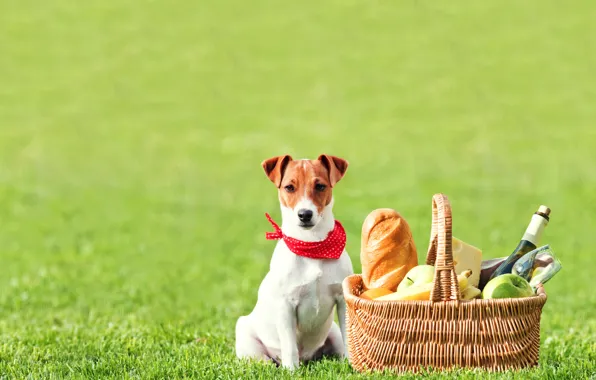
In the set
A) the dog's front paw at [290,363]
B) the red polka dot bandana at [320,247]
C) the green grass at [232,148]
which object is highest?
the red polka dot bandana at [320,247]

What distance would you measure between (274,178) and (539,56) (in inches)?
993

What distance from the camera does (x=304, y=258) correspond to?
6395 mm

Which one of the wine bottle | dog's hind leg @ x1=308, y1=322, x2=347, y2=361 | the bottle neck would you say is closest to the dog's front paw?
dog's hind leg @ x1=308, y1=322, x2=347, y2=361

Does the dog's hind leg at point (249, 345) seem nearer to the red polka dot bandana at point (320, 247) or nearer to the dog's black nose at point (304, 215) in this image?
the red polka dot bandana at point (320, 247)

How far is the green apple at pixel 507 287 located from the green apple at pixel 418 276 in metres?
0.35

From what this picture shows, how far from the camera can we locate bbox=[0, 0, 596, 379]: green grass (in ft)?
31.0

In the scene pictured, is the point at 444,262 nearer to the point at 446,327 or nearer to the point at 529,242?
the point at 446,327

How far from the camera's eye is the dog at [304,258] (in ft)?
20.6

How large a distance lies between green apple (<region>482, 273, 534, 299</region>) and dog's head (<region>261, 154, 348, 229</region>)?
120 cm

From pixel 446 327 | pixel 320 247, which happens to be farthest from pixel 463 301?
pixel 320 247

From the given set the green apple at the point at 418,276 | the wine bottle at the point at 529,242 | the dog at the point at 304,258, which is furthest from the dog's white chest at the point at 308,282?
the wine bottle at the point at 529,242

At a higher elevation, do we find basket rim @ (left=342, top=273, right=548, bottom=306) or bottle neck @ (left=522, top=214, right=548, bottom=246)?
bottle neck @ (left=522, top=214, right=548, bottom=246)

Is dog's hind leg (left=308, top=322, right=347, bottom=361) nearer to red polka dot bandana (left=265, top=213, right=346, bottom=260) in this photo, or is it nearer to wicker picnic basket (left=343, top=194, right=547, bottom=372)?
red polka dot bandana (left=265, top=213, right=346, bottom=260)

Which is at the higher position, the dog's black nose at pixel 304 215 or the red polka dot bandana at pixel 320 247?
the dog's black nose at pixel 304 215
